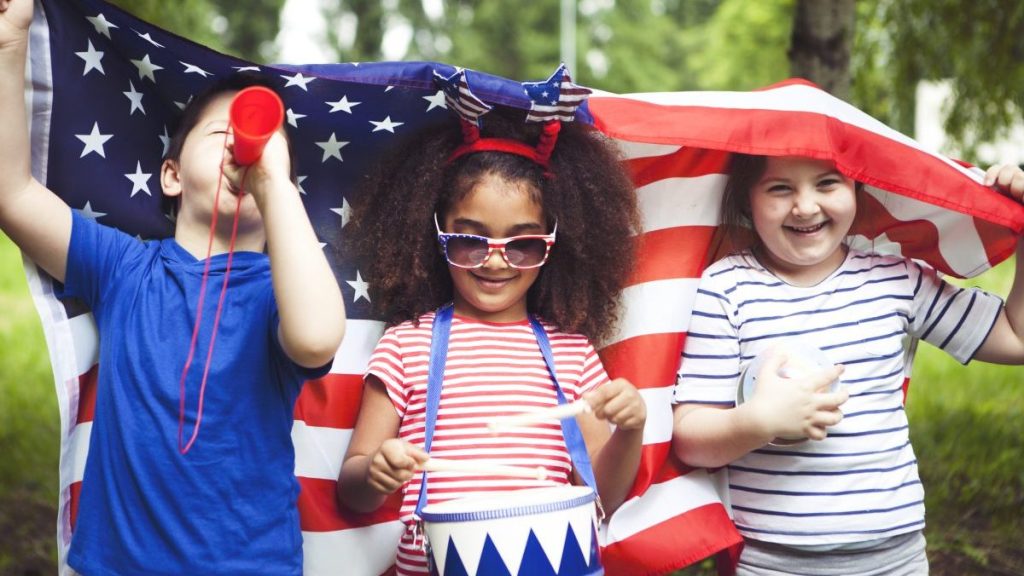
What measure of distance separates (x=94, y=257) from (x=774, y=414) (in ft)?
4.99

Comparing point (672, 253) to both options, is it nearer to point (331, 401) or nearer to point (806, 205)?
point (806, 205)

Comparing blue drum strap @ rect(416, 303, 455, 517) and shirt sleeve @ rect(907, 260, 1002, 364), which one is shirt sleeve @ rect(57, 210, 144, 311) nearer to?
blue drum strap @ rect(416, 303, 455, 517)

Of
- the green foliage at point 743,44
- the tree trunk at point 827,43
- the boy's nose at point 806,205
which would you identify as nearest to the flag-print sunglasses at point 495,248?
the boy's nose at point 806,205

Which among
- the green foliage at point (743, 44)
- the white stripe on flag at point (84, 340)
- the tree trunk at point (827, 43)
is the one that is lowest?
the white stripe on flag at point (84, 340)

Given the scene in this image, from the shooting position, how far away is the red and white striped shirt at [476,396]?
8.14 feet

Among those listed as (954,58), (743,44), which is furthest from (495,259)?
(743,44)

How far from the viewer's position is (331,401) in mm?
2721

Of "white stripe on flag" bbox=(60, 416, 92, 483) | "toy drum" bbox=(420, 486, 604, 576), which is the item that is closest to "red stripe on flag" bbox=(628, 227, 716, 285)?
"toy drum" bbox=(420, 486, 604, 576)

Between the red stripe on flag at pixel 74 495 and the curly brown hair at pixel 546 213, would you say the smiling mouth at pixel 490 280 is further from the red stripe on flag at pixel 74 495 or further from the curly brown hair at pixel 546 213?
the red stripe on flag at pixel 74 495

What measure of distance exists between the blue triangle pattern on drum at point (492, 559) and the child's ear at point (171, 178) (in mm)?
1101

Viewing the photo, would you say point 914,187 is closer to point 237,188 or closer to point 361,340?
point 361,340

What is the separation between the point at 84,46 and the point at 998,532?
3.54 m

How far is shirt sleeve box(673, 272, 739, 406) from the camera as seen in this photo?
104 inches

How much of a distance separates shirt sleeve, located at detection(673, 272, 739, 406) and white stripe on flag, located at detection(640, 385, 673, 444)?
0.12ft
